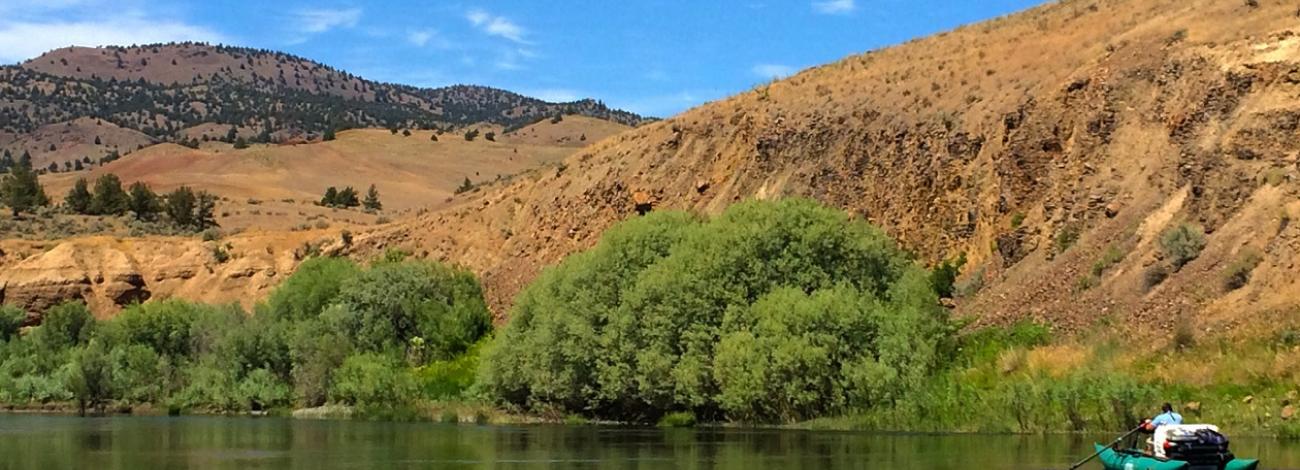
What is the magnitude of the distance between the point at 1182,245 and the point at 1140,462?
24102 millimetres

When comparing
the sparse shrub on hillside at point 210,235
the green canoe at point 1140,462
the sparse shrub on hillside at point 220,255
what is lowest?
the green canoe at point 1140,462

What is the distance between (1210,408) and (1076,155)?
76.5 feet

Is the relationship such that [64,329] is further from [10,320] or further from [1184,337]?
[1184,337]

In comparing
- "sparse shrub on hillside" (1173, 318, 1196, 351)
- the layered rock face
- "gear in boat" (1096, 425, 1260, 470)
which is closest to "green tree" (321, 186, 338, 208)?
Answer: the layered rock face

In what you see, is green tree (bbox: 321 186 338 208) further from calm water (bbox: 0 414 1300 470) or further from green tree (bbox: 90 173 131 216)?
calm water (bbox: 0 414 1300 470)

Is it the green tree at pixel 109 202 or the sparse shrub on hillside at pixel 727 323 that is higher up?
the green tree at pixel 109 202

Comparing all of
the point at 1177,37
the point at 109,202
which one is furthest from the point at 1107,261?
the point at 109,202

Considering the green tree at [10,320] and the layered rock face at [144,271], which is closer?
the green tree at [10,320]

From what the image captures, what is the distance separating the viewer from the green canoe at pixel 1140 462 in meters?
35.4

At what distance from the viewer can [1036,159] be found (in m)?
71.9

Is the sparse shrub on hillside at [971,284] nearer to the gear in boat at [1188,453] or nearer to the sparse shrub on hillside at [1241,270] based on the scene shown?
the sparse shrub on hillside at [1241,270]

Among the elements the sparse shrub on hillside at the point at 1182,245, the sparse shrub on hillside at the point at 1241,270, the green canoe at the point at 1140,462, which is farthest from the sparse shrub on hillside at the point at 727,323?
the green canoe at the point at 1140,462

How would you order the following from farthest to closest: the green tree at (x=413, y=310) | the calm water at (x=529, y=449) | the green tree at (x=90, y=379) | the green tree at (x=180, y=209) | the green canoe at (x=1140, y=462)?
the green tree at (x=180, y=209) < the green tree at (x=90, y=379) < the green tree at (x=413, y=310) < the calm water at (x=529, y=449) < the green canoe at (x=1140, y=462)

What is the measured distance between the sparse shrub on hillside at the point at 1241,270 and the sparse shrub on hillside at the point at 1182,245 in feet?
8.41
